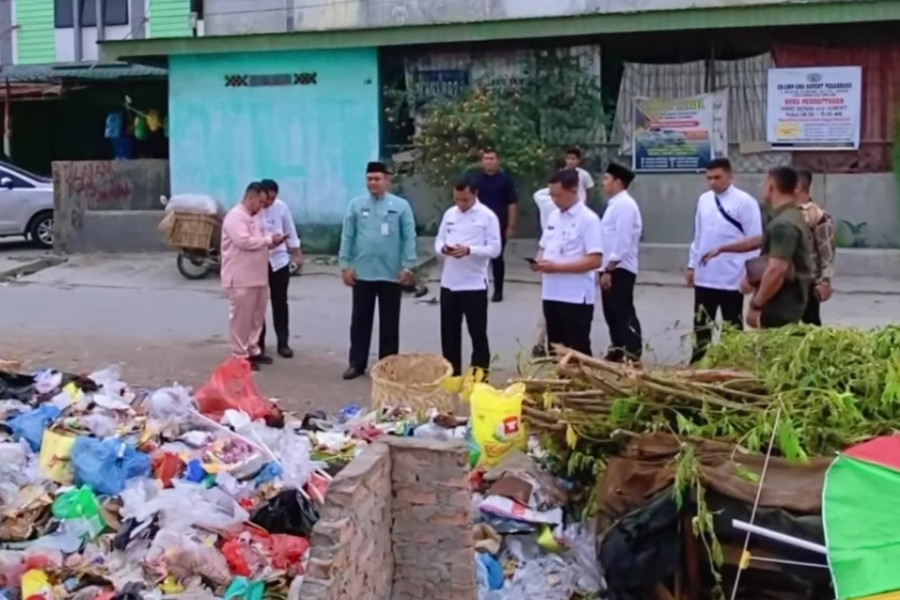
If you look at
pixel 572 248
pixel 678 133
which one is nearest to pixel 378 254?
pixel 572 248

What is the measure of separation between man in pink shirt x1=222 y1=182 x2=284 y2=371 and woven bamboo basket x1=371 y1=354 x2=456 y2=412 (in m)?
2.34

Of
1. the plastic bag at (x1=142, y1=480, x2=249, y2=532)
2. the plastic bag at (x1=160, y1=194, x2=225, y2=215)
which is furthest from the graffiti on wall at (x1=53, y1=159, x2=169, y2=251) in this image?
the plastic bag at (x1=142, y1=480, x2=249, y2=532)

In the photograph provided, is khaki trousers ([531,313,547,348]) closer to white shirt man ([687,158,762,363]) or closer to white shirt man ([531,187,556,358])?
white shirt man ([531,187,556,358])

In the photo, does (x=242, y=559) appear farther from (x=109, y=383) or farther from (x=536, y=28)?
(x=536, y=28)

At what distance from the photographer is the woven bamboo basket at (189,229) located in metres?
16.0

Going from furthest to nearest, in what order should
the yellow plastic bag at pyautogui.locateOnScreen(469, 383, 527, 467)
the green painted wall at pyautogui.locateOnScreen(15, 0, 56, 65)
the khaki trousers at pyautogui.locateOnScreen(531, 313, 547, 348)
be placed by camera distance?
the green painted wall at pyautogui.locateOnScreen(15, 0, 56, 65) < the khaki trousers at pyautogui.locateOnScreen(531, 313, 547, 348) < the yellow plastic bag at pyautogui.locateOnScreen(469, 383, 527, 467)

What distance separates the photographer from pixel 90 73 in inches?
888

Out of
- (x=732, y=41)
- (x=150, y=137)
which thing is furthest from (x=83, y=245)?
(x=732, y=41)

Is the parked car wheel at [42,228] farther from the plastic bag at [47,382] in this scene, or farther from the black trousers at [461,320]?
the black trousers at [461,320]

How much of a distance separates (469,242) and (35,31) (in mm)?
18775

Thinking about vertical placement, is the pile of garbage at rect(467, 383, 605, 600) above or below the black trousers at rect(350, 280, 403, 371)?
below

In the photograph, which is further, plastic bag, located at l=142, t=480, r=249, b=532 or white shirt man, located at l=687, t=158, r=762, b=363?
white shirt man, located at l=687, t=158, r=762, b=363

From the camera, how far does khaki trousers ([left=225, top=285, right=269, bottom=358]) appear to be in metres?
10.5

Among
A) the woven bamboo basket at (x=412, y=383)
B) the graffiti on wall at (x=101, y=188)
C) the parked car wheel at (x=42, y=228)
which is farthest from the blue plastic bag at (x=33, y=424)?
the parked car wheel at (x=42, y=228)
